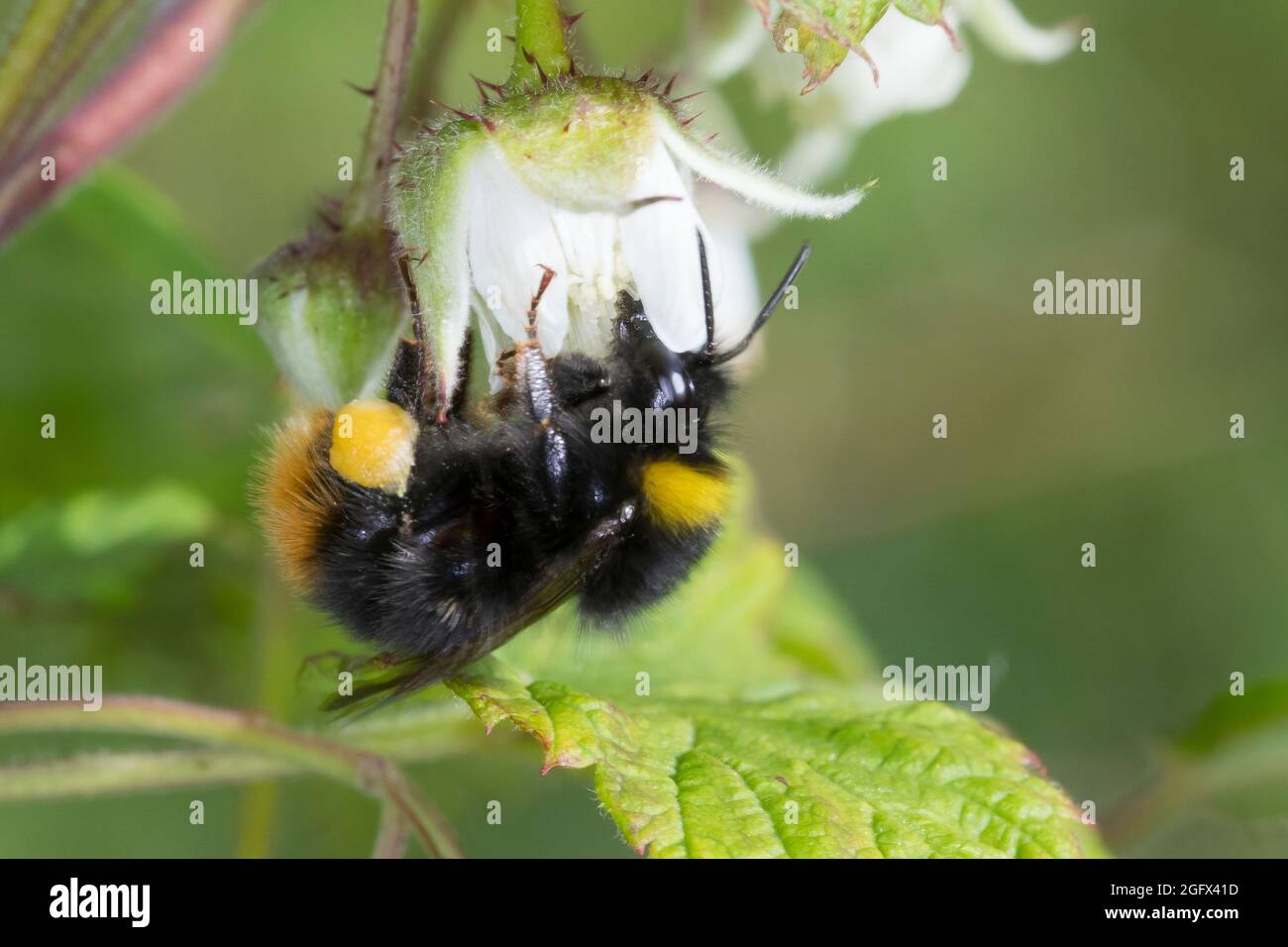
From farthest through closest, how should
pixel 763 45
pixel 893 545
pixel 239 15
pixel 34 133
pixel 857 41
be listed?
pixel 893 545
pixel 763 45
pixel 239 15
pixel 34 133
pixel 857 41

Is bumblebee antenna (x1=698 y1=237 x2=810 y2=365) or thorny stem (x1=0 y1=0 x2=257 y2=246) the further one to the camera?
thorny stem (x1=0 y1=0 x2=257 y2=246)

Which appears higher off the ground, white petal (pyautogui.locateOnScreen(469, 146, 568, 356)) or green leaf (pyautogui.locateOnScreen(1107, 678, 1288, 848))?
white petal (pyautogui.locateOnScreen(469, 146, 568, 356))

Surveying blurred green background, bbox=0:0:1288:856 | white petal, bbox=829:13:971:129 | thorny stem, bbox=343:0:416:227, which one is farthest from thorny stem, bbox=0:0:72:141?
blurred green background, bbox=0:0:1288:856

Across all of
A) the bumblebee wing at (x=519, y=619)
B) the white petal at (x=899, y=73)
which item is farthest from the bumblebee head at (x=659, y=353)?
the white petal at (x=899, y=73)

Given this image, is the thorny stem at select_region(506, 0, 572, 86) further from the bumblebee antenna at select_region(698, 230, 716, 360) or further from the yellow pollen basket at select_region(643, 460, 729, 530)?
the yellow pollen basket at select_region(643, 460, 729, 530)

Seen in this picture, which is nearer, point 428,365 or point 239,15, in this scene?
point 428,365

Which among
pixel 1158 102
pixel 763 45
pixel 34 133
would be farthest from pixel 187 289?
pixel 1158 102

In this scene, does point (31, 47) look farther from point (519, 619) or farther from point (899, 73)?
point (899, 73)

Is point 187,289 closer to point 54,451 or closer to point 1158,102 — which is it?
point 54,451

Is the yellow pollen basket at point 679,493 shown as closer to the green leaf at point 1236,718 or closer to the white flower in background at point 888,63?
the white flower in background at point 888,63
